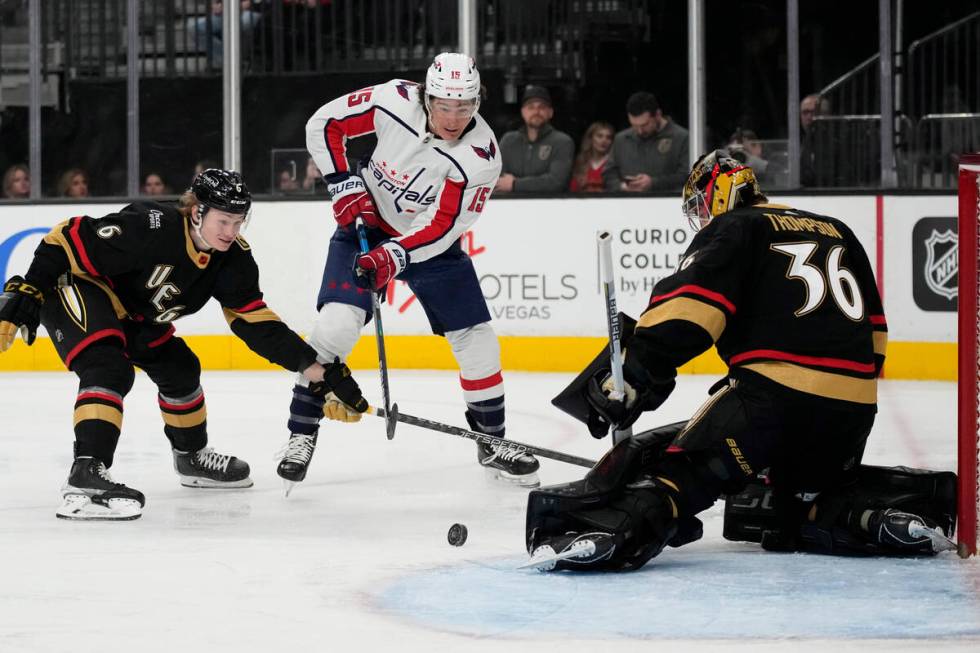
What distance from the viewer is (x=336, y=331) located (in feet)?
14.0

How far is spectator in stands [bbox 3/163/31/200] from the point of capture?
7879 mm

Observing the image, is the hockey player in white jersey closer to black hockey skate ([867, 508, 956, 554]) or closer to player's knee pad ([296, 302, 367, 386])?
player's knee pad ([296, 302, 367, 386])

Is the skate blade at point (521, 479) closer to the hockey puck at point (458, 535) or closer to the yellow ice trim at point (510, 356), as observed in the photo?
the hockey puck at point (458, 535)

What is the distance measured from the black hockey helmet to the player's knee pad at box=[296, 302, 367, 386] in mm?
560

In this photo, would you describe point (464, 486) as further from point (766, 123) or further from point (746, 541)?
point (766, 123)

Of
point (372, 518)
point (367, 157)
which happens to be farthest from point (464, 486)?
point (367, 157)

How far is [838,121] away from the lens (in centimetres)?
722

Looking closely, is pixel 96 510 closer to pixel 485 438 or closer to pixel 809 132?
pixel 485 438

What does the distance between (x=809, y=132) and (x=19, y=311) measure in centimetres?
454

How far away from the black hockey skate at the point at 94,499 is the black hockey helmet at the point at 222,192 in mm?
684

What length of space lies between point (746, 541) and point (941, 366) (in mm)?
3808

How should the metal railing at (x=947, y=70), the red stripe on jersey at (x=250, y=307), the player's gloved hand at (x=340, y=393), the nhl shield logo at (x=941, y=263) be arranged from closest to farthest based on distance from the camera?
the player's gloved hand at (x=340, y=393), the red stripe on jersey at (x=250, y=307), the nhl shield logo at (x=941, y=263), the metal railing at (x=947, y=70)

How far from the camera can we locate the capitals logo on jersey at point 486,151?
14.3ft

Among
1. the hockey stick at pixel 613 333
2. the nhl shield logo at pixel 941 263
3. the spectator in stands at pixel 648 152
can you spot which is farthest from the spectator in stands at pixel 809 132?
the hockey stick at pixel 613 333
